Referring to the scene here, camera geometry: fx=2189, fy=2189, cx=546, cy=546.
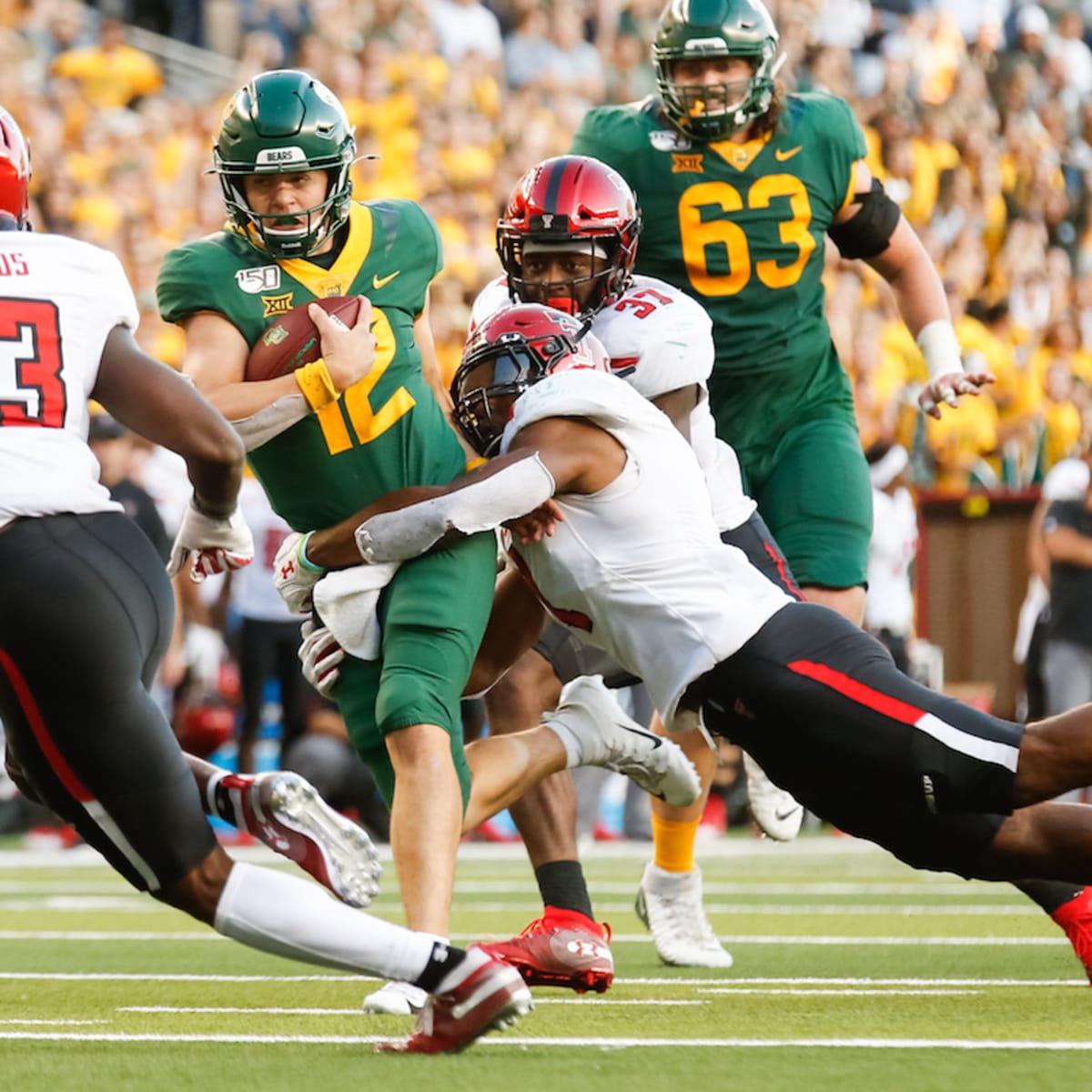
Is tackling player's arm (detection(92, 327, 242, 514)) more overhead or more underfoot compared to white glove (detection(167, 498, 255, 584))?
more overhead

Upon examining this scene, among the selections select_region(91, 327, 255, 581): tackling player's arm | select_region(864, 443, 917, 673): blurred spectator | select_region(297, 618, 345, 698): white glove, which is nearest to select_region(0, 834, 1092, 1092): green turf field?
select_region(297, 618, 345, 698): white glove

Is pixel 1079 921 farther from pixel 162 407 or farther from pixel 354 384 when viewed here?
pixel 162 407

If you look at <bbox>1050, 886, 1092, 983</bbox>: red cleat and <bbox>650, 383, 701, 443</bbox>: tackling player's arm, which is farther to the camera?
<bbox>650, 383, 701, 443</bbox>: tackling player's arm

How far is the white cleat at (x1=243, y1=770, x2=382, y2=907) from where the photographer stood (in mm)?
3775

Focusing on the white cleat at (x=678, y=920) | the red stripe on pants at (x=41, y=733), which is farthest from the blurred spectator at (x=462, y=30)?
the red stripe on pants at (x=41, y=733)

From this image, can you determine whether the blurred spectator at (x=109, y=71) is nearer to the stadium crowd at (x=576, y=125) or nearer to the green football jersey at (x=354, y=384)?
the stadium crowd at (x=576, y=125)

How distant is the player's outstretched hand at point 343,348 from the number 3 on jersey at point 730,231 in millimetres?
1282

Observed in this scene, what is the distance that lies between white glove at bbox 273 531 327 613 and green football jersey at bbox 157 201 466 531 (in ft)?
0.21

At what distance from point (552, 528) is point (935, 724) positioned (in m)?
0.79

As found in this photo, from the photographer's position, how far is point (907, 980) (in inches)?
187

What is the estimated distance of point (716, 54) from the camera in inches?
207

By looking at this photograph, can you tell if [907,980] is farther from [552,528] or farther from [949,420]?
[949,420]

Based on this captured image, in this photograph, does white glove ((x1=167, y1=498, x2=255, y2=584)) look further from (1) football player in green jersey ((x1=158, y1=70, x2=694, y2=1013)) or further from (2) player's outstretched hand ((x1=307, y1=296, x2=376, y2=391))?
(2) player's outstretched hand ((x1=307, y1=296, x2=376, y2=391))

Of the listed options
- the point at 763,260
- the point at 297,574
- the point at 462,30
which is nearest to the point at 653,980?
the point at 297,574
